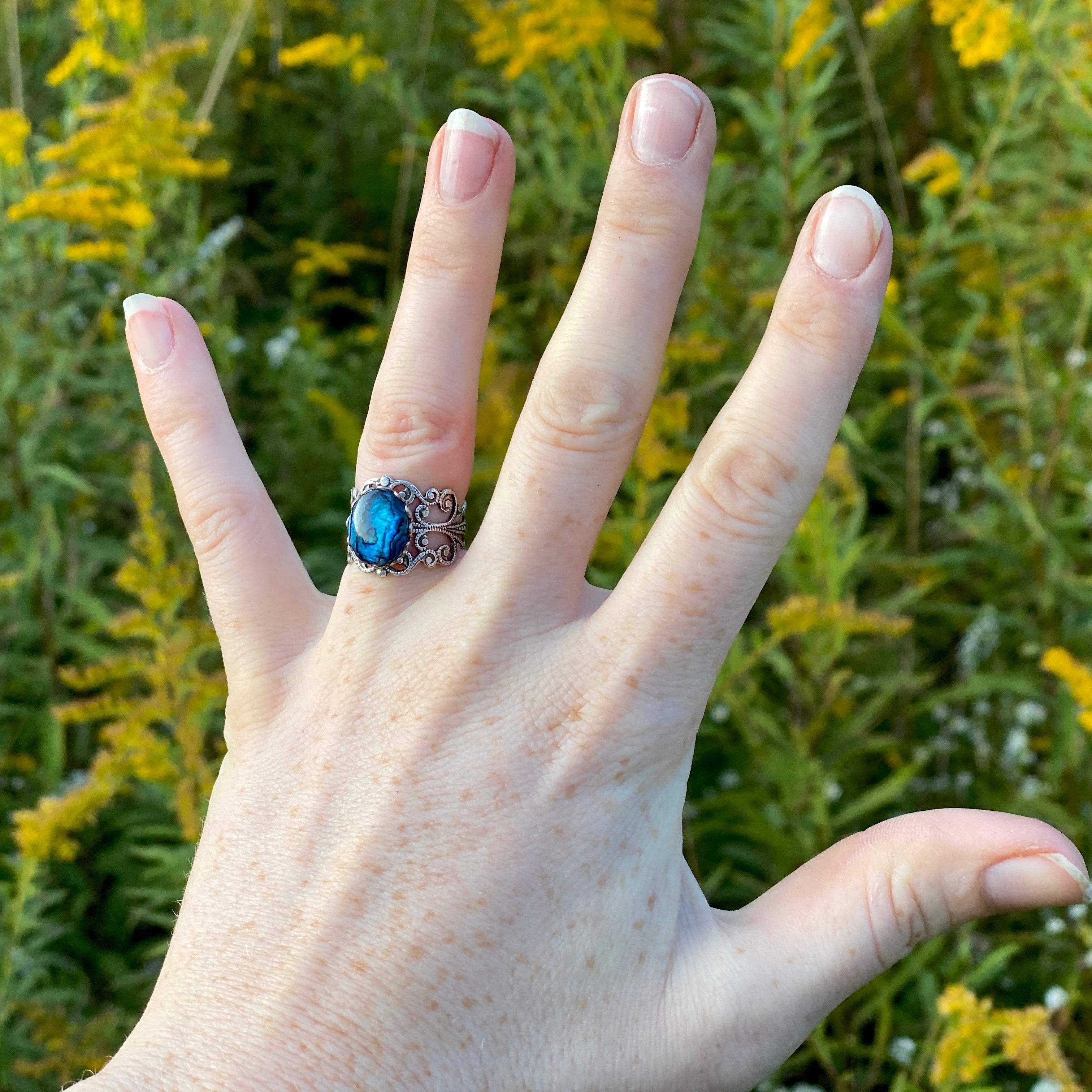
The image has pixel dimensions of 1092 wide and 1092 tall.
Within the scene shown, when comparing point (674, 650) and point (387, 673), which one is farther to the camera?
point (387, 673)

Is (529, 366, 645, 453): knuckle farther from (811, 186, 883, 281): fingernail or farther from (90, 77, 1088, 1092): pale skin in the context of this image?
(811, 186, 883, 281): fingernail

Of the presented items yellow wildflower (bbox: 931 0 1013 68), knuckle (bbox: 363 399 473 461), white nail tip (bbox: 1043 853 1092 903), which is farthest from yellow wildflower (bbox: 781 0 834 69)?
white nail tip (bbox: 1043 853 1092 903)

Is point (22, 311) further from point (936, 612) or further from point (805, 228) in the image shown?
point (936, 612)

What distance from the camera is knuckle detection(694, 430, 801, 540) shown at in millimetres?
1261

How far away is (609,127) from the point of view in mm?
2932

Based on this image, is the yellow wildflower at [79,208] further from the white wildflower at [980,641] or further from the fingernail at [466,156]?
the white wildflower at [980,641]

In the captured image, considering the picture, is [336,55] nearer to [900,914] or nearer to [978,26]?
[978,26]

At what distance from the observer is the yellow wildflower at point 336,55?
2963 mm

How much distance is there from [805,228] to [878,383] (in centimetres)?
181

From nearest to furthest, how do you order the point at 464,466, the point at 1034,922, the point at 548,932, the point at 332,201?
the point at 548,932
the point at 464,466
the point at 1034,922
the point at 332,201

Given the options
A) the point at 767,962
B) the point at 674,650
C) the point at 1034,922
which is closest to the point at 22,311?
the point at 674,650

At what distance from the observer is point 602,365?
1.37m

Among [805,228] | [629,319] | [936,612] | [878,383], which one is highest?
[805,228]

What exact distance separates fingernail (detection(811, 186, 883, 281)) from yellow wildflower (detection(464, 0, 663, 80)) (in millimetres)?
1746
